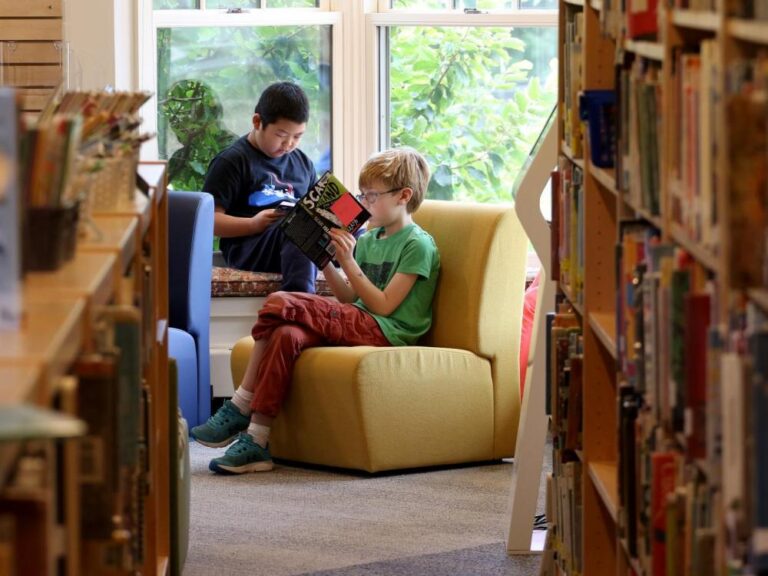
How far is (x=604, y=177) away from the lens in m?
2.54

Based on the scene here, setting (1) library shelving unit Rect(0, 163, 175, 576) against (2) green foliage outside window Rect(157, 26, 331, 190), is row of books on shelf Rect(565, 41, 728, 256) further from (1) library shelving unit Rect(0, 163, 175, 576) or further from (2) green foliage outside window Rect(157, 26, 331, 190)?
(2) green foliage outside window Rect(157, 26, 331, 190)

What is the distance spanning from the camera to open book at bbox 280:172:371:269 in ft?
14.4

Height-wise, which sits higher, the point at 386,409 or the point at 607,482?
the point at 607,482

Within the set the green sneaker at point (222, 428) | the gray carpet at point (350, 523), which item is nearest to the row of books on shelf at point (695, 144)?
the gray carpet at point (350, 523)

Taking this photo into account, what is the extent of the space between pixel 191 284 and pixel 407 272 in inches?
30.1

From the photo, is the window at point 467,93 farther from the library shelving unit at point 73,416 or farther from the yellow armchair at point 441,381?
the library shelving unit at point 73,416

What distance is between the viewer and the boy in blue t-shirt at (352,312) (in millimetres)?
4375

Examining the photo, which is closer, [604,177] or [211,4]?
[604,177]

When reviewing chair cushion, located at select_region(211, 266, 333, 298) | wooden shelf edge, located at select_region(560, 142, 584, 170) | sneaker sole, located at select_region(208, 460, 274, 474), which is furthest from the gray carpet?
wooden shelf edge, located at select_region(560, 142, 584, 170)

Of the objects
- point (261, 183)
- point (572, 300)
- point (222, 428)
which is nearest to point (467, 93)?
point (261, 183)

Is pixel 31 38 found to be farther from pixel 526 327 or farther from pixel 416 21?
pixel 526 327

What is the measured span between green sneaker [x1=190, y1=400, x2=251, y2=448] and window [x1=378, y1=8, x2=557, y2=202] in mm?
1460

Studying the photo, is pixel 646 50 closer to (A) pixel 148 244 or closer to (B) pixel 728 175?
(B) pixel 728 175

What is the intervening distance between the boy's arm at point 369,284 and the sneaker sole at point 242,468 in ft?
1.95
